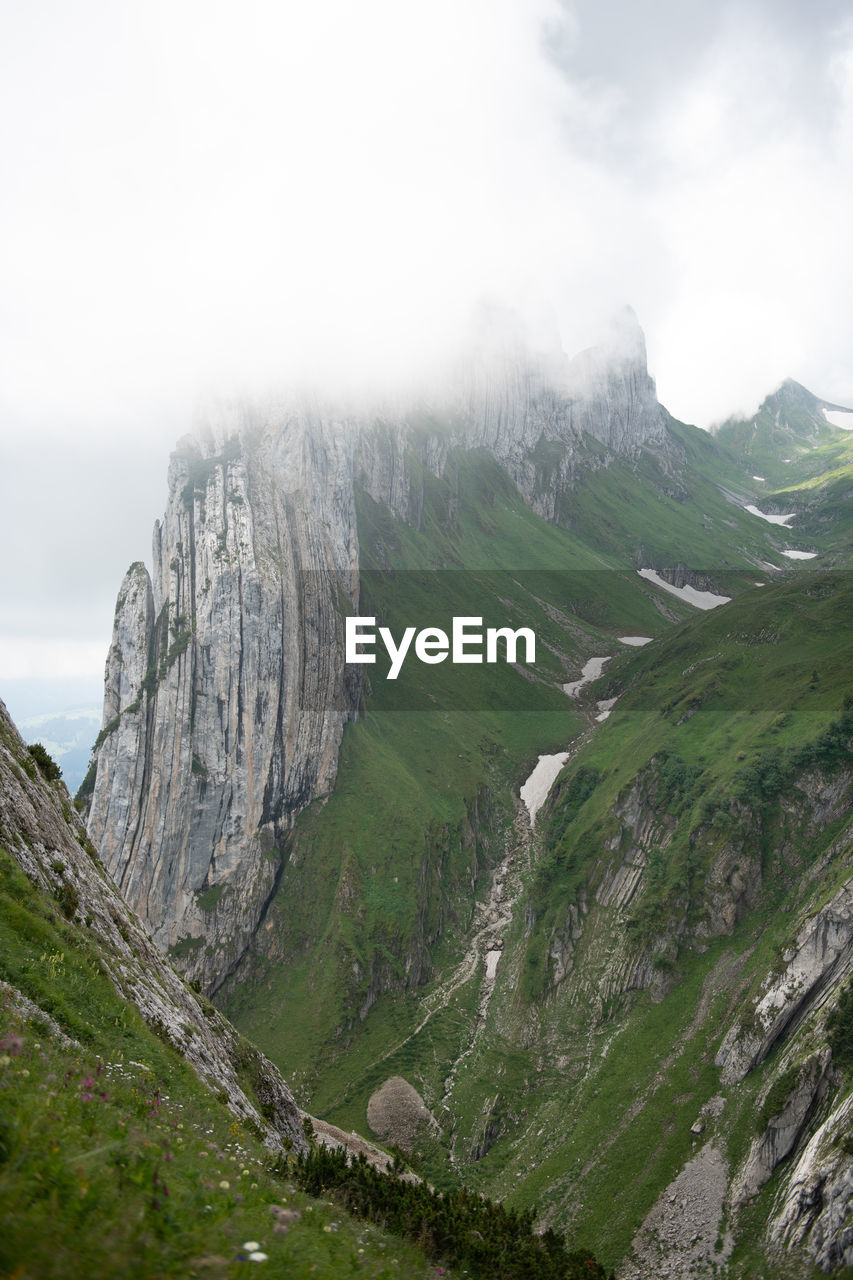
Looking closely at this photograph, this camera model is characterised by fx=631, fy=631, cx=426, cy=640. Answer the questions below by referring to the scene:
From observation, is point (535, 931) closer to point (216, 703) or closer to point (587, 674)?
point (216, 703)

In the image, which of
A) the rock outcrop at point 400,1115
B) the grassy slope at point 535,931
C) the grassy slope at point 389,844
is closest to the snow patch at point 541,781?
the grassy slope at point 389,844

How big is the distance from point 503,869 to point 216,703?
5780 centimetres

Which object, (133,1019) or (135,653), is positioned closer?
(133,1019)

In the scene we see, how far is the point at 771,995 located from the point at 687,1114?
11.7 m

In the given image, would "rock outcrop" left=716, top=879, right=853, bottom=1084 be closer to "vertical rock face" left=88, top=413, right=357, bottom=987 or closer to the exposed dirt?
the exposed dirt

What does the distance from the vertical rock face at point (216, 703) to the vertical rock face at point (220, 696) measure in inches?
9.3

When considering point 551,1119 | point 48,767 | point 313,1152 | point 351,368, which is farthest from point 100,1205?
point 351,368

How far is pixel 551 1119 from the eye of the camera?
6050cm

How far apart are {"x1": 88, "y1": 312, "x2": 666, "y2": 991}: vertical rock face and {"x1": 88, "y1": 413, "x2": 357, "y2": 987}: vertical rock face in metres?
0.24

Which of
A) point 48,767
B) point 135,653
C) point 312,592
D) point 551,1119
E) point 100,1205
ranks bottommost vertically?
point 551,1119

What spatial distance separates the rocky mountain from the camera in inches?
1893

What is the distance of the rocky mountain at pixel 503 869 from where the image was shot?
48094 millimetres

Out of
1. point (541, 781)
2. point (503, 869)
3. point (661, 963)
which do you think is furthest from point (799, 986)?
point (541, 781)

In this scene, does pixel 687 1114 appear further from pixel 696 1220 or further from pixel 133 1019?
pixel 133 1019
